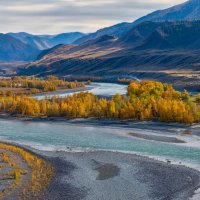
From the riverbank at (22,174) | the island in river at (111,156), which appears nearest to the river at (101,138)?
the island in river at (111,156)

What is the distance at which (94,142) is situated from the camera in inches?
3152

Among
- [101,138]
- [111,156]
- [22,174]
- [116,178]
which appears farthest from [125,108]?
[22,174]

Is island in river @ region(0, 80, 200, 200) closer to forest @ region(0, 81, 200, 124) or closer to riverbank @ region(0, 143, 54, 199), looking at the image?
riverbank @ region(0, 143, 54, 199)

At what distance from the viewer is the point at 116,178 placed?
55438 mm

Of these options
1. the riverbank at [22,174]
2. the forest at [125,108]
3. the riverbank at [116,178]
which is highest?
the forest at [125,108]

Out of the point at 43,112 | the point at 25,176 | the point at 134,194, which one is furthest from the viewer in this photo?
the point at 43,112

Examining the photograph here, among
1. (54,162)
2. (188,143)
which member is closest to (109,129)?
(188,143)

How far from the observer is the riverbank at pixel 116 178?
48.8 m

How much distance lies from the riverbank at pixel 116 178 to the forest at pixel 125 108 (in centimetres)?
3250

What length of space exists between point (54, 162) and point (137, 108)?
44.0 m

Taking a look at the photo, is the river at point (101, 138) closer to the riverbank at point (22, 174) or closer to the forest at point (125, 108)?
the forest at point (125, 108)

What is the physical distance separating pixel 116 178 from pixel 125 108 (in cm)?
4995

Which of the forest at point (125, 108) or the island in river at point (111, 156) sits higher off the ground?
the forest at point (125, 108)

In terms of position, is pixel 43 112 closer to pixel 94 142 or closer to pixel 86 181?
pixel 94 142
